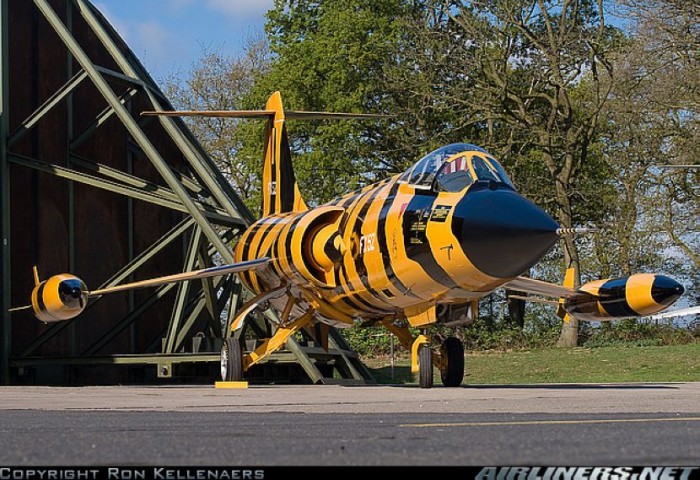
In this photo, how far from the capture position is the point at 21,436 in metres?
5.87

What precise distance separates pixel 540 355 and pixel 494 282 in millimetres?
17916

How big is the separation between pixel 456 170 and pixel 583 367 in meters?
15.9

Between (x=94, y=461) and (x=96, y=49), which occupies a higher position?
(x=96, y=49)

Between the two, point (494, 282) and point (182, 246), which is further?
point (182, 246)

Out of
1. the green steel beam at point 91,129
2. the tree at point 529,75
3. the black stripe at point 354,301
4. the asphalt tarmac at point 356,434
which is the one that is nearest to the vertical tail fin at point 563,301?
the black stripe at point 354,301

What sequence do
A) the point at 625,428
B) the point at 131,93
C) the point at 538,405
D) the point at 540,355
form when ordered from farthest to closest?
the point at 540,355, the point at 131,93, the point at 538,405, the point at 625,428

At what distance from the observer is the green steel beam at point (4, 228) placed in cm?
2159

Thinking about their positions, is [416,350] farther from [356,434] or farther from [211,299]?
[356,434]

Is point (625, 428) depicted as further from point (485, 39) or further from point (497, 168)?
point (485, 39)

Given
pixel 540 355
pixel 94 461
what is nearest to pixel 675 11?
pixel 540 355

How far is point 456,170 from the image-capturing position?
1347 centimetres

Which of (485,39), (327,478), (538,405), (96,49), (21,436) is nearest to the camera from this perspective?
(327,478)

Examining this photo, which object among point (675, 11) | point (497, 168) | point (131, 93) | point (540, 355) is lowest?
point (540, 355)

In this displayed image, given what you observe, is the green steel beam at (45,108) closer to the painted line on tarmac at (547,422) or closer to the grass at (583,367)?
the grass at (583,367)
